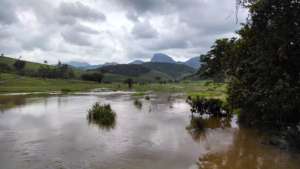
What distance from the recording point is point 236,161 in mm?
17281

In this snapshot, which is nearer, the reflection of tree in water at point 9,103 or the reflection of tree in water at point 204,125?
the reflection of tree in water at point 204,125

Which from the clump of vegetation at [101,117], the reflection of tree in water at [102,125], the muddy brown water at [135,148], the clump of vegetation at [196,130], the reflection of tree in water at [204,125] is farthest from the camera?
the clump of vegetation at [101,117]

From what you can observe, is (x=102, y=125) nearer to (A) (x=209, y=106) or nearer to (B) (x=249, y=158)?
(A) (x=209, y=106)

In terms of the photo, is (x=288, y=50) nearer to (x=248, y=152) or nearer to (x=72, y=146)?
(x=248, y=152)

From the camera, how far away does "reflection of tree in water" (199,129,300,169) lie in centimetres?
1620

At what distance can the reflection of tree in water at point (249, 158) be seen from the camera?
16203mm

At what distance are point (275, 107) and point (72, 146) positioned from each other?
1379 centimetres

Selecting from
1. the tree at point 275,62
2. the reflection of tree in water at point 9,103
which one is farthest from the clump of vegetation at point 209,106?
the reflection of tree in water at point 9,103

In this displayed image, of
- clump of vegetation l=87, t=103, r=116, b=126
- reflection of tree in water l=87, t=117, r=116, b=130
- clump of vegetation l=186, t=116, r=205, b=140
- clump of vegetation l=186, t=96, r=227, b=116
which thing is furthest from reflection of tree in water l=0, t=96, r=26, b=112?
clump of vegetation l=186, t=116, r=205, b=140

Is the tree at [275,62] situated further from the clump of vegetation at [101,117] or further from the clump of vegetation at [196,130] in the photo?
the clump of vegetation at [101,117]

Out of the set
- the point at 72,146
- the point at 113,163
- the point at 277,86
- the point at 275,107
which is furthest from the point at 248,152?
the point at 72,146

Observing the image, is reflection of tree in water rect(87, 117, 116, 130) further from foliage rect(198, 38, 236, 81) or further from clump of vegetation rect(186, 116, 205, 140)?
foliage rect(198, 38, 236, 81)

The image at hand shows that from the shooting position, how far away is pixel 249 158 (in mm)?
17922

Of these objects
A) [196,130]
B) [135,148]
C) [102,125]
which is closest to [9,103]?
[102,125]
